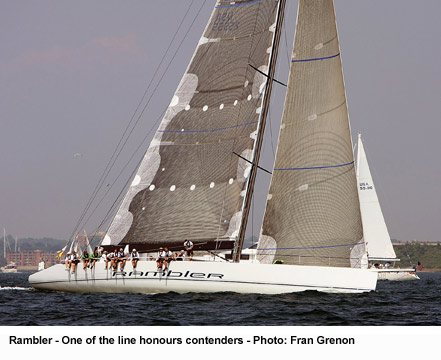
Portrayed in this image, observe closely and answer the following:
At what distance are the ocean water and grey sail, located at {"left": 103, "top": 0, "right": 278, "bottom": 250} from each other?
2926 millimetres

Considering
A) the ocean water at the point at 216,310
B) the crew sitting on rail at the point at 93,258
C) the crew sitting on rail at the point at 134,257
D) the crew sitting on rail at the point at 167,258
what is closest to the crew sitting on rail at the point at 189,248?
the crew sitting on rail at the point at 167,258

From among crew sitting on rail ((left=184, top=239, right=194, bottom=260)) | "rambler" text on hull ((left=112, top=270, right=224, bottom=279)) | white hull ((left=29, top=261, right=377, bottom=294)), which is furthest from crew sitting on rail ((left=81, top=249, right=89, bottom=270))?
crew sitting on rail ((left=184, top=239, right=194, bottom=260))

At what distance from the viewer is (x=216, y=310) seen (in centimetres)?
2197

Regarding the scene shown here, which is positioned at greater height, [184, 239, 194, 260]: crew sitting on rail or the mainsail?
the mainsail

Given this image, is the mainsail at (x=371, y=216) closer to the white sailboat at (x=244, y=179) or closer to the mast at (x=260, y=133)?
the white sailboat at (x=244, y=179)

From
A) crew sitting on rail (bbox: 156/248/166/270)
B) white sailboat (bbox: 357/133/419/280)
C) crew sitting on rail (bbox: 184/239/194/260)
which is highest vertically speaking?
white sailboat (bbox: 357/133/419/280)

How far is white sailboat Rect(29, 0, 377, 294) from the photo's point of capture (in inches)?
1052

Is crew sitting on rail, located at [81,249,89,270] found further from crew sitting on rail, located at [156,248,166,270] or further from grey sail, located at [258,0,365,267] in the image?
grey sail, located at [258,0,365,267]

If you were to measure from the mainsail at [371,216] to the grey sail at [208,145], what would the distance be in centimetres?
3365

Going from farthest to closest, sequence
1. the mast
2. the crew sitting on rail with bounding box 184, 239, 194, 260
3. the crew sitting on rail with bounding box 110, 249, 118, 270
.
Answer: the mast → the crew sitting on rail with bounding box 184, 239, 194, 260 → the crew sitting on rail with bounding box 110, 249, 118, 270

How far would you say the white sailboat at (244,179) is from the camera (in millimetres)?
26719

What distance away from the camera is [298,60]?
28.8 m

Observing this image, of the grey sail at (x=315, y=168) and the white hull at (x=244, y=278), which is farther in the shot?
the grey sail at (x=315, y=168)
